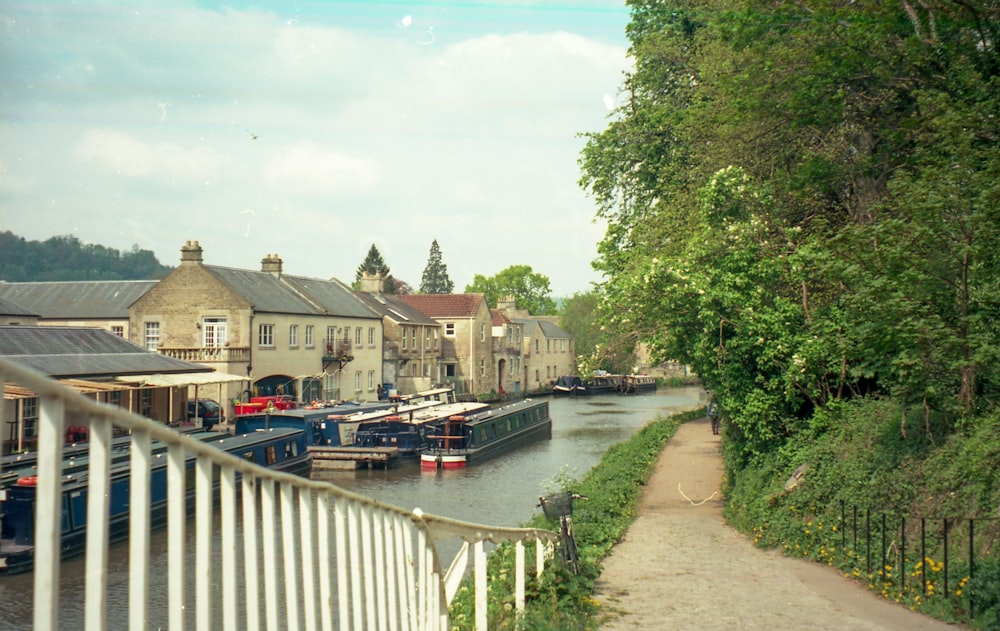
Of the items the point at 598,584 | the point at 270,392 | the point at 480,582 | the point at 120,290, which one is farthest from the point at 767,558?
the point at 120,290

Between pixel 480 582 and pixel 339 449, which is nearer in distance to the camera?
pixel 480 582

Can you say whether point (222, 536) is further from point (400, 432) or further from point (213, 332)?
point (213, 332)

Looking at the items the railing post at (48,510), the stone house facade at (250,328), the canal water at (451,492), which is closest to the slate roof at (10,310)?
the stone house facade at (250,328)

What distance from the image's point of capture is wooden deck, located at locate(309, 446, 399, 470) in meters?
33.0

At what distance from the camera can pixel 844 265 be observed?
45.6 ft

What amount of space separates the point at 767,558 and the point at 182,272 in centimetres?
3744

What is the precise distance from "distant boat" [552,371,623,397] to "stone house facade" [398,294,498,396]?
12.6 meters

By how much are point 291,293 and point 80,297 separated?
13.5m

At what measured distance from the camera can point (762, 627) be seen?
9320mm

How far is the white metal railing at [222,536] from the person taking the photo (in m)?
2.30

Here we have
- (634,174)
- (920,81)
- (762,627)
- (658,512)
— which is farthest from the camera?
(634,174)

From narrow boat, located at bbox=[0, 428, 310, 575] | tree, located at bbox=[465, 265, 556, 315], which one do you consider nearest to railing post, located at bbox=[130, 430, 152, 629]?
narrow boat, located at bbox=[0, 428, 310, 575]

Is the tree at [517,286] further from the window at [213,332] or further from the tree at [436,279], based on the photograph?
the window at [213,332]

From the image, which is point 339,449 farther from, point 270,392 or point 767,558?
point 767,558
